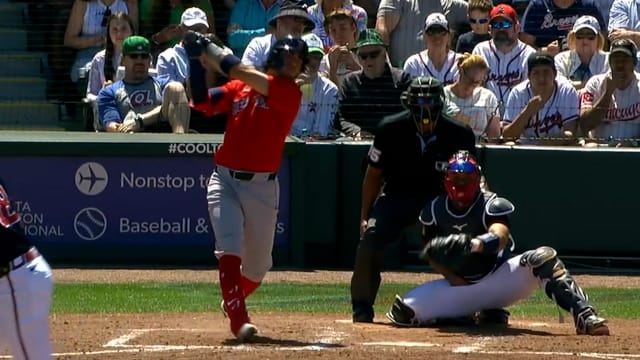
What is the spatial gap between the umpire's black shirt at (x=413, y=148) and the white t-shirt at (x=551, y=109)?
3544 mm

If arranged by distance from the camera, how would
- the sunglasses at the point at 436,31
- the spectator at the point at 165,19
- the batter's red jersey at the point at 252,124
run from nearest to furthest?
the batter's red jersey at the point at 252,124
the sunglasses at the point at 436,31
the spectator at the point at 165,19

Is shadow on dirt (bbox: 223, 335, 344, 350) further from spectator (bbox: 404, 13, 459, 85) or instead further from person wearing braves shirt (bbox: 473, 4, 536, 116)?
person wearing braves shirt (bbox: 473, 4, 536, 116)

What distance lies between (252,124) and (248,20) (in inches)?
245

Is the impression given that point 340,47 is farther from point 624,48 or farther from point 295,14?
point 624,48

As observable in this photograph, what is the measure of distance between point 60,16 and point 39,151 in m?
2.58

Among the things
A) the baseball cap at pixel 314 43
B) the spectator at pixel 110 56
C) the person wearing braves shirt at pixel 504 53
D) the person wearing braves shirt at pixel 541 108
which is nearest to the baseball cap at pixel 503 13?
the person wearing braves shirt at pixel 504 53

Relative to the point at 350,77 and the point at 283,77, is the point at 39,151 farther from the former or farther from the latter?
the point at 283,77

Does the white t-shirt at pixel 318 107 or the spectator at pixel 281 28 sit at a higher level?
the spectator at pixel 281 28

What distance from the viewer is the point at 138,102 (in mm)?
12227

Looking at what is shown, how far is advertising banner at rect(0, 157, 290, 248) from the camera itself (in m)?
11.6

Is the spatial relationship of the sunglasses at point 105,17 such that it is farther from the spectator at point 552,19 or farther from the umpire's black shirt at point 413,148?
the umpire's black shirt at point 413,148

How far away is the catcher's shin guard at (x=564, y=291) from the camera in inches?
297

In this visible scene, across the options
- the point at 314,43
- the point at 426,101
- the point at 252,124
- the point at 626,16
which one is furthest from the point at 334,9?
the point at 252,124

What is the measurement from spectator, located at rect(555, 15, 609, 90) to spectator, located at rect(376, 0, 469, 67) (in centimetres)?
Answer: 143
